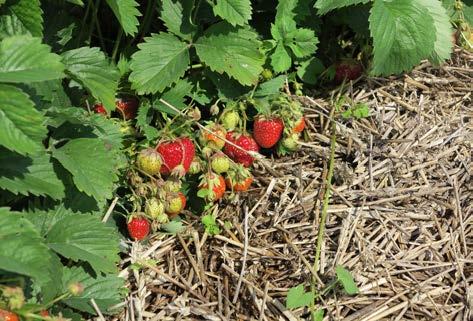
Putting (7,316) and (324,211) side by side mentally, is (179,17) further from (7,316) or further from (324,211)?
(7,316)

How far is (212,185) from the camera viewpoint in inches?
103

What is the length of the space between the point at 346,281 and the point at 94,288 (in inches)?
27.2

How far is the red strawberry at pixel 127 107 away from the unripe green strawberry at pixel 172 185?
0.32 m

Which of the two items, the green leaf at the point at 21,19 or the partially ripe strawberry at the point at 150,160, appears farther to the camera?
the partially ripe strawberry at the point at 150,160

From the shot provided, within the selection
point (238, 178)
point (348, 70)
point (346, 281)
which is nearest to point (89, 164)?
point (238, 178)

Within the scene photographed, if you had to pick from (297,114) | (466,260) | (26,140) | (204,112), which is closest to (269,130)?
(297,114)

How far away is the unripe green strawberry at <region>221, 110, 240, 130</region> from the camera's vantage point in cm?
274

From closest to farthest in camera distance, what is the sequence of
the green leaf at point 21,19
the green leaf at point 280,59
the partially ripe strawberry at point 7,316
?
the partially ripe strawberry at point 7,316 < the green leaf at point 21,19 < the green leaf at point 280,59

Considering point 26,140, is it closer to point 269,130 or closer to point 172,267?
point 172,267

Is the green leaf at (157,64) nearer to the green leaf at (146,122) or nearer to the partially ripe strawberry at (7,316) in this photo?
the green leaf at (146,122)

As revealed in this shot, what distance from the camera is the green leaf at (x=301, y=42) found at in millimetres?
2883

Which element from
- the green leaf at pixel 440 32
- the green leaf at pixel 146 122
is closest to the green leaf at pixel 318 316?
the green leaf at pixel 146 122

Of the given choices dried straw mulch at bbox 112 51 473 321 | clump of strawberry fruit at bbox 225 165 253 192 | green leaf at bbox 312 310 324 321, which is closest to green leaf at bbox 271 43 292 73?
dried straw mulch at bbox 112 51 473 321

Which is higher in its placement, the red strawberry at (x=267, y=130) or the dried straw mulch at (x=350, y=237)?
the red strawberry at (x=267, y=130)
